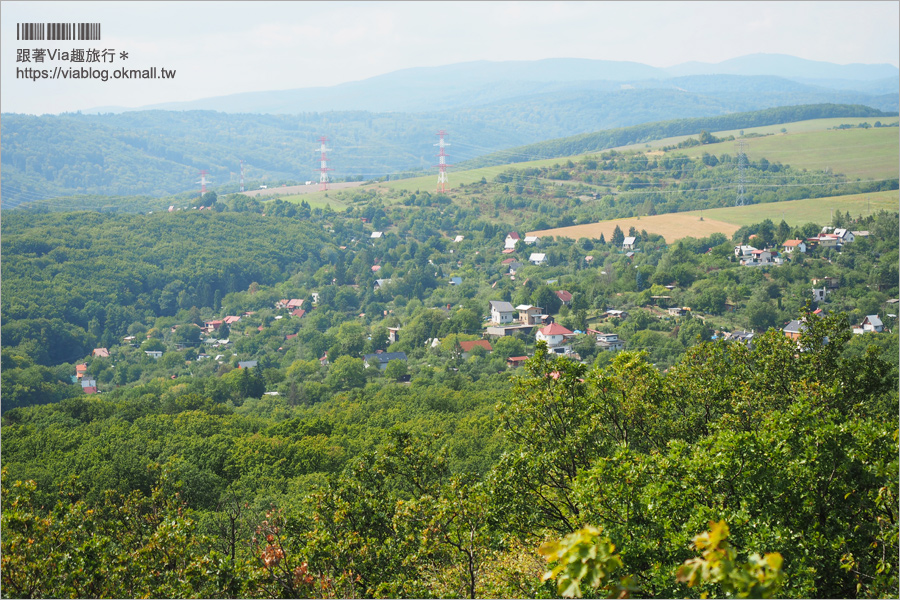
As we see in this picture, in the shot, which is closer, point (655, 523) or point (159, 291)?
point (655, 523)

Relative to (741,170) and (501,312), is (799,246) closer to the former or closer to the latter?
(501,312)

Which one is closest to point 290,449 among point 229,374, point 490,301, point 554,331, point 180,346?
point 229,374

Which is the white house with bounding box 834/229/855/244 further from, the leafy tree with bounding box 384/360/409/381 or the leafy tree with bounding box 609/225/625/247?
the leafy tree with bounding box 384/360/409/381

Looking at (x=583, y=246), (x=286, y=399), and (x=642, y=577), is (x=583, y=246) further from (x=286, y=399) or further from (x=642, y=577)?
(x=642, y=577)

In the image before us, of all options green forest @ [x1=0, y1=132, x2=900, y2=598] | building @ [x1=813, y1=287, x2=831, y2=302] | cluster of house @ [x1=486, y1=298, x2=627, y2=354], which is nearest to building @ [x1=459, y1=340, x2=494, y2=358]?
green forest @ [x1=0, y1=132, x2=900, y2=598]

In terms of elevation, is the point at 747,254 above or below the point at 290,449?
above

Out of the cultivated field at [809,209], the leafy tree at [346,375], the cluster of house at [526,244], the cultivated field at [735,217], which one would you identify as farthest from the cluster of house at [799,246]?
the leafy tree at [346,375]

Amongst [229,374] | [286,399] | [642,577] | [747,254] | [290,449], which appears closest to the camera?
[642,577]
